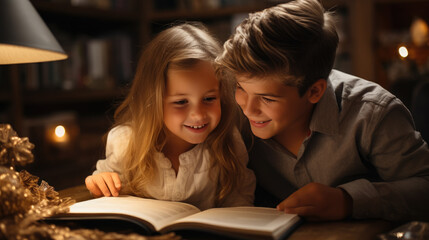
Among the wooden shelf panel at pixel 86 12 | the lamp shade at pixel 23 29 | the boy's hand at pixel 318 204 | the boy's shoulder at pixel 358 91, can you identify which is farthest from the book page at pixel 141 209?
the wooden shelf panel at pixel 86 12

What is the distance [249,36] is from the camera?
0.97 m

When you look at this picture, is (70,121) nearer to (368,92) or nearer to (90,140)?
(90,140)

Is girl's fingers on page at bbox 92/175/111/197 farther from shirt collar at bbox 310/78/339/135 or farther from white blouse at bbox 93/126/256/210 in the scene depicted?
shirt collar at bbox 310/78/339/135

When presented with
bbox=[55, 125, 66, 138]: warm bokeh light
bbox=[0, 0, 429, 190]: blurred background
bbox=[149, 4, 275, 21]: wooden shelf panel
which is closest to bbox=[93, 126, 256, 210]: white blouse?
bbox=[55, 125, 66, 138]: warm bokeh light

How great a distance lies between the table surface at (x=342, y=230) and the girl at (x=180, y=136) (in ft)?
1.11

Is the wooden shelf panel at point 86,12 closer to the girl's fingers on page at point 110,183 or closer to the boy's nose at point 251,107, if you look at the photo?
the girl's fingers on page at point 110,183

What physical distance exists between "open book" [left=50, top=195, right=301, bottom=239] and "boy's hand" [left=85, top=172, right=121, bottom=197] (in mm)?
83

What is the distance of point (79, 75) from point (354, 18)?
4.80ft

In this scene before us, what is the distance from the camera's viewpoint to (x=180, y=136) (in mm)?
1142

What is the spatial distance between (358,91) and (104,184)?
24.9 inches

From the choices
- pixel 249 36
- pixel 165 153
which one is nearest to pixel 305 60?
pixel 249 36

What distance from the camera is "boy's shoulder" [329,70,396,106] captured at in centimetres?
100

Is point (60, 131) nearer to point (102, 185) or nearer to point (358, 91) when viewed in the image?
point (102, 185)

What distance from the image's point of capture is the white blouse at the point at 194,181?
116 centimetres
